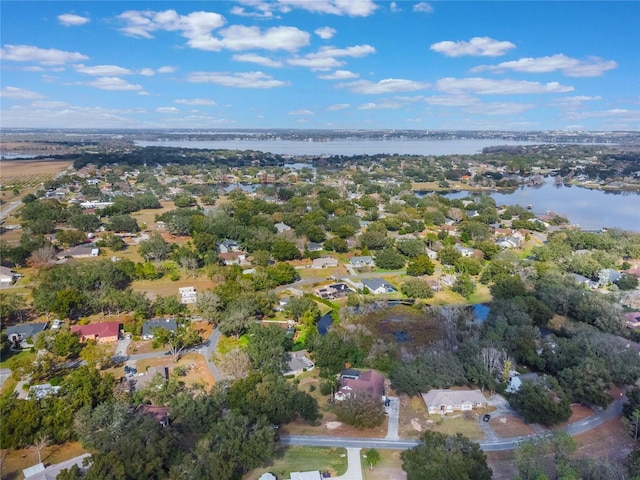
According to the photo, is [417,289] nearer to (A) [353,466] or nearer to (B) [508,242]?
(A) [353,466]

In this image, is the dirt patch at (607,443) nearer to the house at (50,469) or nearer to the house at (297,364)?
the house at (297,364)

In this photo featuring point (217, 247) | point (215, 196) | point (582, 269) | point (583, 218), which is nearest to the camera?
point (582, 269)


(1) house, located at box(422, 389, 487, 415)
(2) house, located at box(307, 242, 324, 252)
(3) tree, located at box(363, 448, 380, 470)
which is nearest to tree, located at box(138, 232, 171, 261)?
(2) house, located at box(307, 242, 324, 252)

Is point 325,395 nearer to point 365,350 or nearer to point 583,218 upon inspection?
point 365,350

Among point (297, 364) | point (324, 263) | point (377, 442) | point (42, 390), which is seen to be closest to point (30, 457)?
point (42, 390)

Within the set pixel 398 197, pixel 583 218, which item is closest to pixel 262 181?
→ pixel 398 197

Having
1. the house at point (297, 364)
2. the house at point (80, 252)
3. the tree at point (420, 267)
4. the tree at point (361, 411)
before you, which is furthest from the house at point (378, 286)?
the house at point (80, 252)
